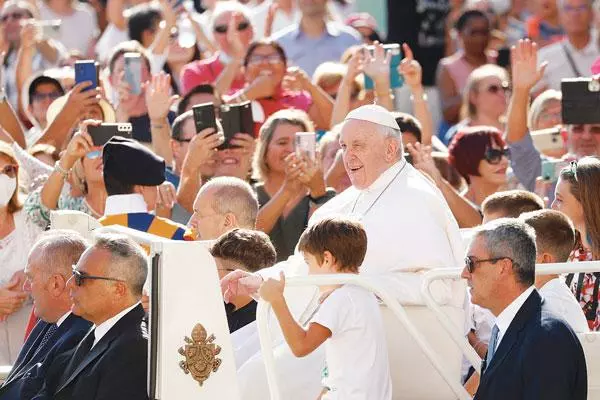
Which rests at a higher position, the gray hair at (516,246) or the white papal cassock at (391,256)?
the gray hair at (516,246)

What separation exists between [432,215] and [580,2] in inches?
270

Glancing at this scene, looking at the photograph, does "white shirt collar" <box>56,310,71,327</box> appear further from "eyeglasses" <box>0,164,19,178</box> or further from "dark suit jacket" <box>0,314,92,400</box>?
"eyeglasses" <box>0,164,19,178</box>

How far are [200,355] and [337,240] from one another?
2.44 ft

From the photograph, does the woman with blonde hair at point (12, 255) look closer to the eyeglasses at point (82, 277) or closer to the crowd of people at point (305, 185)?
the crowd of people at point (305, 185)

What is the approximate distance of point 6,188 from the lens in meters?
9.43

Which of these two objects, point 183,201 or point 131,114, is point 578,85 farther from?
point 131,114

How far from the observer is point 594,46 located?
14.0 metres

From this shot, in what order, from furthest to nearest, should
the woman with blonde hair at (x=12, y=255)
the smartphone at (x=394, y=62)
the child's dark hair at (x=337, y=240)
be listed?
the smartphone at (x=394, y=62), the woman with blonde hair at (x=12, y=255), the child's dark hair at (x=337, y=240)

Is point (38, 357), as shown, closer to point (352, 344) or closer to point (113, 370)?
point (113, 370)

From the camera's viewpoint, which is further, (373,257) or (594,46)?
(594,46)

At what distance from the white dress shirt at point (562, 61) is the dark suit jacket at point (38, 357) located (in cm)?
669

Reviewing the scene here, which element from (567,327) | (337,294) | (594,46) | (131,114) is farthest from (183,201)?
(594,46)

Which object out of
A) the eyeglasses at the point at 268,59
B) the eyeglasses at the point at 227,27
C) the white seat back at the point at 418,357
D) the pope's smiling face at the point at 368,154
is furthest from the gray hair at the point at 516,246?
the eyeglasses at the point at 227,27

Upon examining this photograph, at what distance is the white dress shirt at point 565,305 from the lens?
6.96 metres
